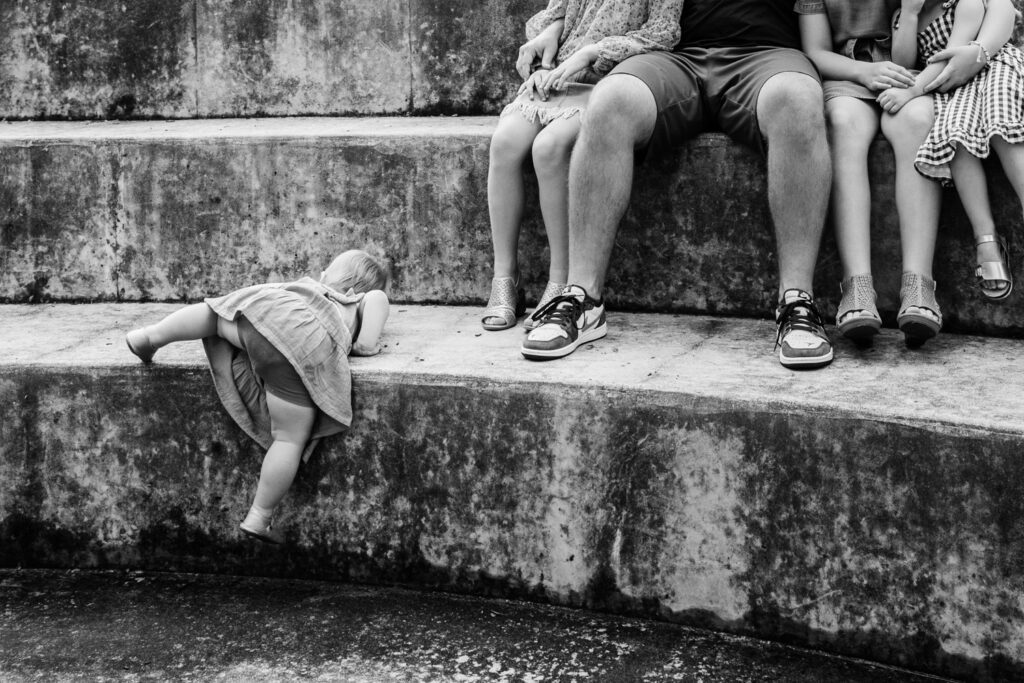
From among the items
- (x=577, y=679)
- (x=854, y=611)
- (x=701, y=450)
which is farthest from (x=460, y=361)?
(x=854, y=611)

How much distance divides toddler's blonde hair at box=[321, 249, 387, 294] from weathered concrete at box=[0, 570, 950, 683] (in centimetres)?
83

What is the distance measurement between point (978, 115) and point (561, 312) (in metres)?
1.23

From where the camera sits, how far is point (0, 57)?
4.67m

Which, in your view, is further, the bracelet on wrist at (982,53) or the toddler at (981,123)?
the bracelet on wrist at (982,53)

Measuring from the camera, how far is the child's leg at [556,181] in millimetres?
3363

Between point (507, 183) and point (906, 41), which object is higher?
point (906, 41)

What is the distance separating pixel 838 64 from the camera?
3.37m

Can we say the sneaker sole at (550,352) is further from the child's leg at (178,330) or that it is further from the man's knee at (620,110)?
the child's leg at (178,330)

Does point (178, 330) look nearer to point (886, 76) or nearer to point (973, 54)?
point (886, 76)

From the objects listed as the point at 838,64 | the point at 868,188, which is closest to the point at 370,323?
the point at 868,188

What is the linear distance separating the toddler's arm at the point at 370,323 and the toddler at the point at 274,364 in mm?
59

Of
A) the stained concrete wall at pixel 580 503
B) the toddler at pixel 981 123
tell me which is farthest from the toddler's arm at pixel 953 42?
the stained concrete wall at pixel 580 503

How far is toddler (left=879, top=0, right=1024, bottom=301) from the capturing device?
9.89 feet

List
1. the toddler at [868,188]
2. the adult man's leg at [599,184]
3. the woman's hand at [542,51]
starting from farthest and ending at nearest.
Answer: the woman's hand at [542,51] → the adult man's leg at [599,184] → the toddler at [868,188]
